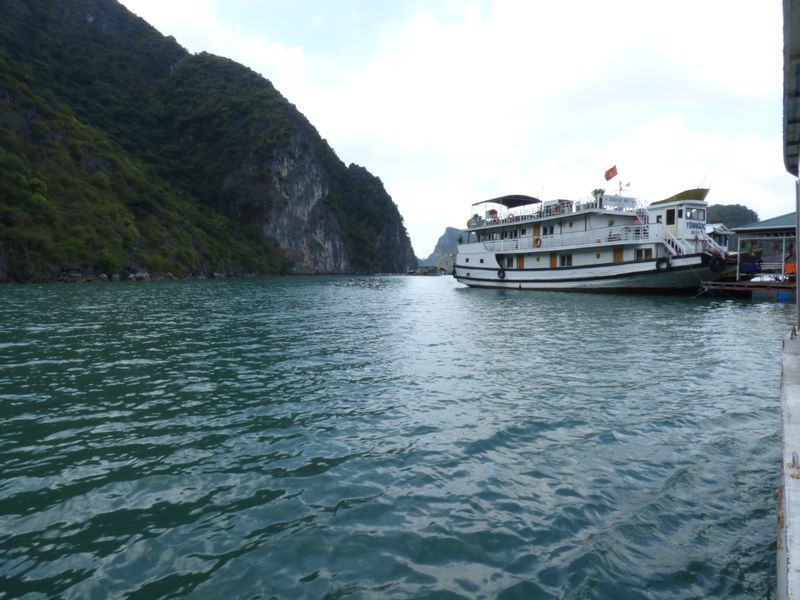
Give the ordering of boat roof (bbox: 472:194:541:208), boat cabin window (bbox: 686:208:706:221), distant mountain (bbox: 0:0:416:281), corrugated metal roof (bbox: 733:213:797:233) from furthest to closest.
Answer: distant mountain (bbox: 0:0:416:281), boat roof (bbox: 472:194:541:208), boat cabin window (bbox: 686:208:706:221), corrugated metal roof (bbox: 733:213:797:233)

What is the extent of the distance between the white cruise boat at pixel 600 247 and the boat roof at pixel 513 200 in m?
A: 0.14

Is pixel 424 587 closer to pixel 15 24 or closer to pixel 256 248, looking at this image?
pixel 256 248

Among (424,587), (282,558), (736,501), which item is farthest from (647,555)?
(282,558)

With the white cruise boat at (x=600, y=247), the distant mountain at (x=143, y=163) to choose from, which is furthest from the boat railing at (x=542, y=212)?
the distant mountain at (x=143, y=163)

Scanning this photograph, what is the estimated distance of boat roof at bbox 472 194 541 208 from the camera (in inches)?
1823

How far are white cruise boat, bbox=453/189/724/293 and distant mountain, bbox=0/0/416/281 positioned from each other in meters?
42.6

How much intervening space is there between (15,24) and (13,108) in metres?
61.5

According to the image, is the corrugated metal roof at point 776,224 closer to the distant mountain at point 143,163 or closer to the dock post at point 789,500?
the dock post at point 789,500

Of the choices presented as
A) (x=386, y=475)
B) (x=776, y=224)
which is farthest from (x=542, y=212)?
(x=386, y=475)

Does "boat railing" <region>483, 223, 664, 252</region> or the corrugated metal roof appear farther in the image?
"boat railing" <region>483, 223, 664, 252</region>

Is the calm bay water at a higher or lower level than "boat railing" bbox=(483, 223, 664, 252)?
lower

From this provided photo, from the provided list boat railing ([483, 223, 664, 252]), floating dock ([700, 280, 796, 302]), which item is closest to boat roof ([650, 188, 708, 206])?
boat railing ([483, 223, 664, 252])

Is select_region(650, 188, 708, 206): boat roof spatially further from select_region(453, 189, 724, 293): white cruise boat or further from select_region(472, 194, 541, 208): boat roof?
Result: select_region(472, 194, 541, 208): boat roof

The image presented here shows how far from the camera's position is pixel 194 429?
6898 mm
